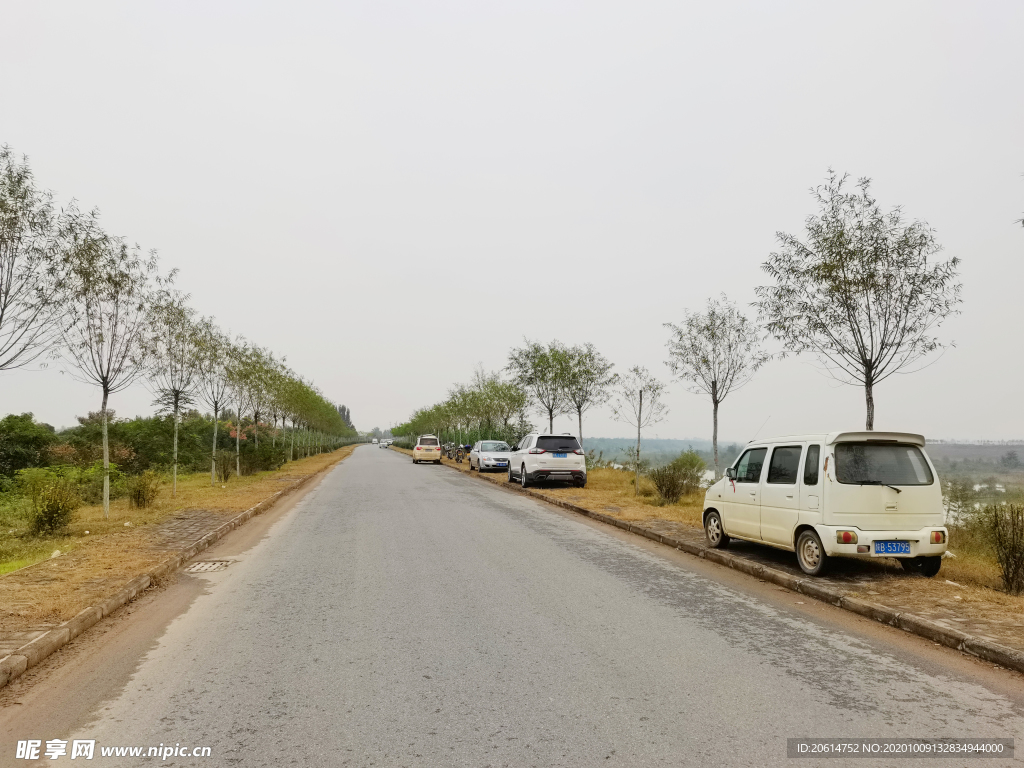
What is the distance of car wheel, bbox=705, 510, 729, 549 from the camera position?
10.1 m

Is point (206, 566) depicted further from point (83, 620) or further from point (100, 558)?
point (83, 620)

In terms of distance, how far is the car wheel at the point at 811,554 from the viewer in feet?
25.5

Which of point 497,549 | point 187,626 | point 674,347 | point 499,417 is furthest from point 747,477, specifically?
point 499,417

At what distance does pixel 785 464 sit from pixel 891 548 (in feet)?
5.20

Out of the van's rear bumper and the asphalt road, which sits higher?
the van's rear bumper

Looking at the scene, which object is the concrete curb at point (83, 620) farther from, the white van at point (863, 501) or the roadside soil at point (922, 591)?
the white van at point (863, 501)

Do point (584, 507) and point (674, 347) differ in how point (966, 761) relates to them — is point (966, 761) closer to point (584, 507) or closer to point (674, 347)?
point (584, 507)

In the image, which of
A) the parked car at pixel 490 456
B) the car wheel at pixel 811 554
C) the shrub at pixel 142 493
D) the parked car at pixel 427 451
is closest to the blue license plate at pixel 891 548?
the car wheel at pixel 811 554

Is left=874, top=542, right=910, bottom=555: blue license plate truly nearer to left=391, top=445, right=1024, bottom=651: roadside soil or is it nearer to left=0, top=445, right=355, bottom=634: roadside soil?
left=391, top=445, right=1024, bottom=651: roadside soil

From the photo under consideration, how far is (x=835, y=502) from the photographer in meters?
7.64

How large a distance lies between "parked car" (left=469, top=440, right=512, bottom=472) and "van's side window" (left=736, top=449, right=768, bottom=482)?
20.8 meters

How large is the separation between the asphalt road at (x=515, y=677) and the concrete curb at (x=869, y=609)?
176 millimetres

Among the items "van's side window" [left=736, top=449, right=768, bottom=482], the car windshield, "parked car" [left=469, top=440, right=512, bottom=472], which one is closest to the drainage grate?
"van's side window" [left=736, top=449, right=768, bottom=482]

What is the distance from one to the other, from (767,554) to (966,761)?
6464mm
